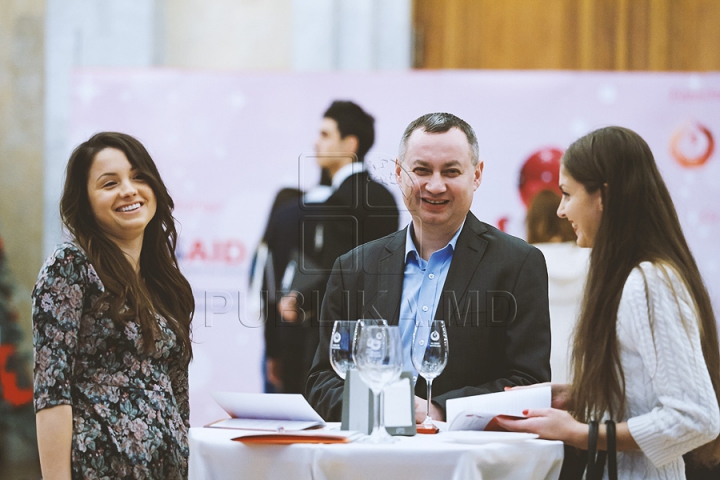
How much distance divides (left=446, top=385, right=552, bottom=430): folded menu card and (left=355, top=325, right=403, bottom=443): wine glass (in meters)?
0.18

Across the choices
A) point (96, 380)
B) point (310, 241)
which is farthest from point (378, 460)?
point (310, 241)

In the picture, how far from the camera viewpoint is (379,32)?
5.04 metres

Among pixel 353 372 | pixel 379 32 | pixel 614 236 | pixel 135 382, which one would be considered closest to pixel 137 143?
pixel 135 382

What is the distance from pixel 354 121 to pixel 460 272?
72.6 inches

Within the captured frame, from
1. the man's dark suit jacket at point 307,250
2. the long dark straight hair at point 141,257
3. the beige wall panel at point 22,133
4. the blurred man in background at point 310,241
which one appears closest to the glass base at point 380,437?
the long dark straight hair at point 141,257

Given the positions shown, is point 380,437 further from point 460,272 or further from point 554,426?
point 460,272

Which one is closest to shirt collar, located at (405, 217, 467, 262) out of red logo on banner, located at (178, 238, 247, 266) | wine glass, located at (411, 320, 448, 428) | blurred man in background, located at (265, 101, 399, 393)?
wine glass, located at (411, 320, 448, 428)

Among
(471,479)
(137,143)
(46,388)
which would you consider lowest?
(471,479)

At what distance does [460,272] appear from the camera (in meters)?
2.51

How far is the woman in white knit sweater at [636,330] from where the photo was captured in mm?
1765

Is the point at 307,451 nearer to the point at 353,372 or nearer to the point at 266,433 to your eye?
the point at 266,433

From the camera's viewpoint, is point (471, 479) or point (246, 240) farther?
point (246, 240)

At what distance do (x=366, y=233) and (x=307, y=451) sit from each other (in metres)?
1.65

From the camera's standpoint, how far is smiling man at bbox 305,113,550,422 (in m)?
2.41
